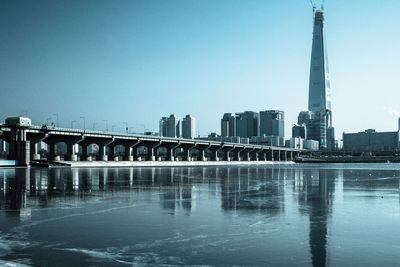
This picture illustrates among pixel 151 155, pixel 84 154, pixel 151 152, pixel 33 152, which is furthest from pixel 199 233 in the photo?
pixel 151 152

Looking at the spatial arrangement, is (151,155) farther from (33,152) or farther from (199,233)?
(199,233)

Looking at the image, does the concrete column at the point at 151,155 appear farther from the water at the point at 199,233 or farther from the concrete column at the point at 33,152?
the water at the point at 199,233

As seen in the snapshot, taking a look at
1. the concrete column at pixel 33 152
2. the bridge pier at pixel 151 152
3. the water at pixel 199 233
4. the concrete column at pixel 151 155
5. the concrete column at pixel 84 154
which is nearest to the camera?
the water at pixel 199 233

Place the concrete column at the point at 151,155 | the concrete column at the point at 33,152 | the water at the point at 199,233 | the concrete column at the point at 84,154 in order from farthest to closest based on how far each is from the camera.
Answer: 1. the concrete column at the point at 151,155
2. the concrete column at the point at 84,154
3. the concrete column at the point at 33,152
4. the water at the point at 199,233

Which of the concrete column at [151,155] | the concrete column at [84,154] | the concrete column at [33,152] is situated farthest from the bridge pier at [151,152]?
the concrete column at [33,152]

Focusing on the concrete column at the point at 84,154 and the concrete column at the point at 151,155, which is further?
the concrete column at the point at 151,155

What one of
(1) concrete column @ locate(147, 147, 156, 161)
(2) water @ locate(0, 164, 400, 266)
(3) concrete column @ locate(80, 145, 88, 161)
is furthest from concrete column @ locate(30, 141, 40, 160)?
(2) water @ locate(0, 164, 400, 266)

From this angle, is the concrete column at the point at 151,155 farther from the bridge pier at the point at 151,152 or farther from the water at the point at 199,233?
the water at the point at 199,233

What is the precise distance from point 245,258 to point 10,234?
8.03 meters

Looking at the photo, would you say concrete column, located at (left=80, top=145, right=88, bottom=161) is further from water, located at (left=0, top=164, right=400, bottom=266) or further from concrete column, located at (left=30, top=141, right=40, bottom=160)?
water, located at (left=0, top=164, right=400, bottom=266)

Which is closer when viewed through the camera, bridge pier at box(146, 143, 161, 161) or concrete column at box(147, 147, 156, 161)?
concrete column at box(147, 147, 156, 161)

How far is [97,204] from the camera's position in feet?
77.8

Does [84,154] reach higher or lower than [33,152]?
lower

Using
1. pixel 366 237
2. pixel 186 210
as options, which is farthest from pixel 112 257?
pixel 186 210
